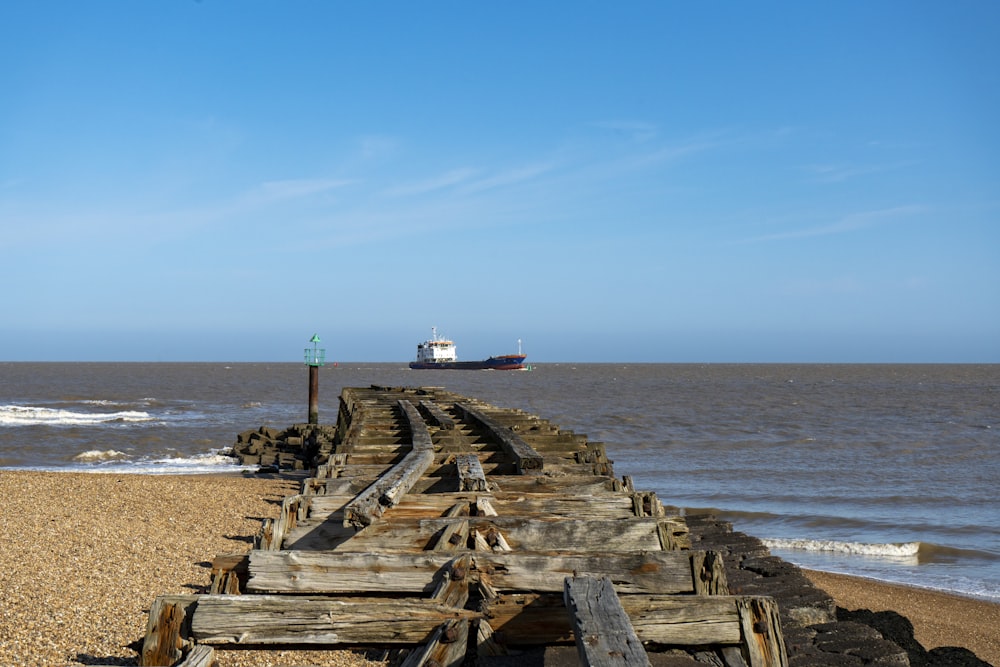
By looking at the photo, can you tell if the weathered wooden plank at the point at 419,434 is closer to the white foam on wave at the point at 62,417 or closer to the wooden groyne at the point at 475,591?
A: the wooden groyne at the point at 475,591

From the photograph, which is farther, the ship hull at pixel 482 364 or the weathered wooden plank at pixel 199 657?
the ship hull at pixel 482 364

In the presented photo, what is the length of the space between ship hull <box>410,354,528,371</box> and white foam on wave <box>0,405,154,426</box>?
9578 centimetres

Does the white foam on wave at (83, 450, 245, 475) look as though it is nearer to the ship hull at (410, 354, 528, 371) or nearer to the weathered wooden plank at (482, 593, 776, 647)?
the weathered wooden plank at (482, 593, 776, 647)

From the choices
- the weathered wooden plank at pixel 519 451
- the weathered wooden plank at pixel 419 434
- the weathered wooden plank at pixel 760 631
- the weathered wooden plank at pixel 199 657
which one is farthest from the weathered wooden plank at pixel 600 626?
the weathered wooden plank at pixel 419 434

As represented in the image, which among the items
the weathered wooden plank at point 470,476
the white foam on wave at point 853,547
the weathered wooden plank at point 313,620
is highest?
the weathered wooden plank at point 470,476

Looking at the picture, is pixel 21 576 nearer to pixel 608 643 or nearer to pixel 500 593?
pixel 500 593

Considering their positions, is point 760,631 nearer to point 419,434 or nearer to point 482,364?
point 419,434

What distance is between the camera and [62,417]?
3744 cm

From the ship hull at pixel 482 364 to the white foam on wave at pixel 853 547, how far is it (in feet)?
401

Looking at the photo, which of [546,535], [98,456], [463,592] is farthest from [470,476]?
[98,456]

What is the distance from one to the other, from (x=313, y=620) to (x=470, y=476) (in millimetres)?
2689

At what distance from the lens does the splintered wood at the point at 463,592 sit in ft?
11.3

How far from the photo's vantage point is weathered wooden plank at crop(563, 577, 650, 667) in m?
2.71

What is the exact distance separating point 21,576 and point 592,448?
19.1 feet
